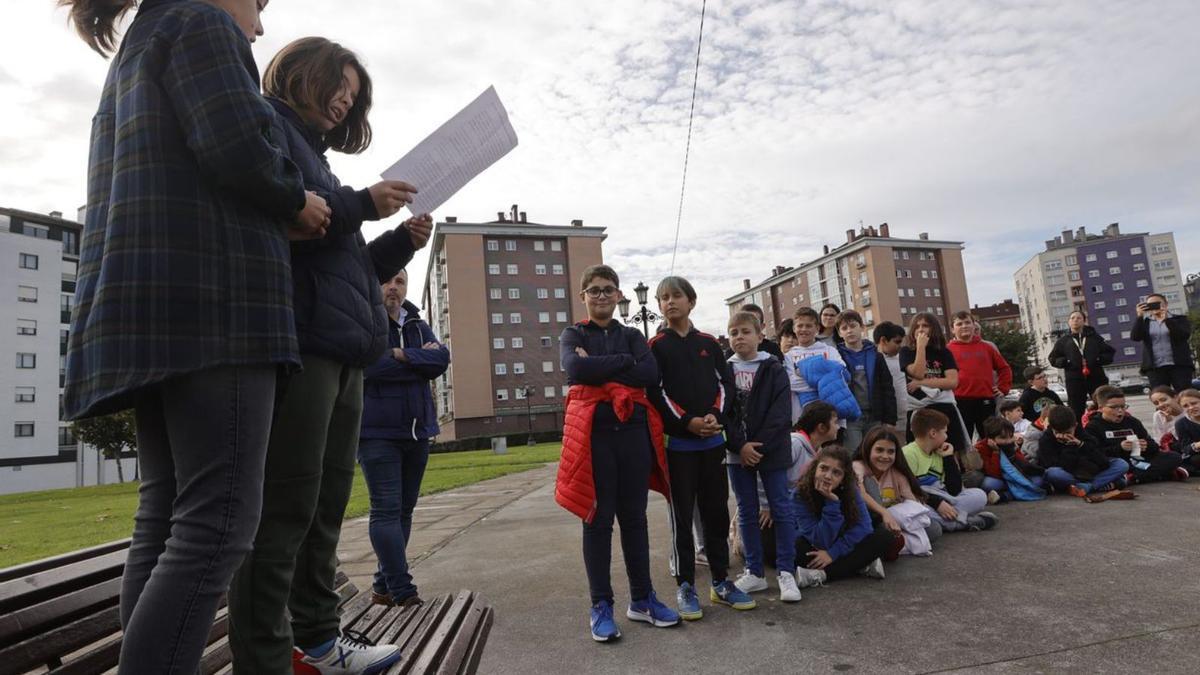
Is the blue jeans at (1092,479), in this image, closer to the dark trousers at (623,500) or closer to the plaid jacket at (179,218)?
the dark trousers at (623,500)

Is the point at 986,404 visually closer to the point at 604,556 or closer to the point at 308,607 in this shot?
the point at 604,556

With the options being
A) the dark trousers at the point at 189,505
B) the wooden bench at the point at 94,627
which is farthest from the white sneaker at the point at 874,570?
the dark trousers at the point at 189,505

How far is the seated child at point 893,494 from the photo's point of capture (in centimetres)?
437

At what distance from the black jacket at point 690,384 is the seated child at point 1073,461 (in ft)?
13.2

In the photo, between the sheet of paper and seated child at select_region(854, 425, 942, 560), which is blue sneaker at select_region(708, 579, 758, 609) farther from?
the sheet of paper

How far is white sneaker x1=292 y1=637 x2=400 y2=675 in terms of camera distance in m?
2.00

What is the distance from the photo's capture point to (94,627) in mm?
1703

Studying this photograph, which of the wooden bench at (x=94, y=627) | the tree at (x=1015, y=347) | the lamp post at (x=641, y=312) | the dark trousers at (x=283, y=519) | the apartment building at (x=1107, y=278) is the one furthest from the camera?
the apartment building at (x=1107, y=278)

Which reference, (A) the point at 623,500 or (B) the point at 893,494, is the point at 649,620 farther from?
(B) the point at 893,494

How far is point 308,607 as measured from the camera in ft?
6.70

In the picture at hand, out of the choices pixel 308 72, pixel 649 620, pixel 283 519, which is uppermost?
→ pixel 308 72

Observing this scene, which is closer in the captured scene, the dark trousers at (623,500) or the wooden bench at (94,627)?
the wooden bench at (94,627)

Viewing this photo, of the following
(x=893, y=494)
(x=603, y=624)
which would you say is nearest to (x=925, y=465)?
(x=893, y=494)

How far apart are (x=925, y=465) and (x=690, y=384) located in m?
2.71
